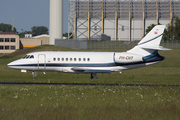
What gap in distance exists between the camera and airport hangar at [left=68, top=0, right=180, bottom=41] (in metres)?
88.4

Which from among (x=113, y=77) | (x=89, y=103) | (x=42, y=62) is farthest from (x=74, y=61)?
(x=89, y=103)

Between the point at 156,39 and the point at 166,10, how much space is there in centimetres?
5868

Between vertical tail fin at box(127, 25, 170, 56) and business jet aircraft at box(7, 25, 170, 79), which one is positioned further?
vertical tail fin at box(127, 25, 170, 56)

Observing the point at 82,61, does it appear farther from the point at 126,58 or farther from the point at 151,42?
the point at 151,42

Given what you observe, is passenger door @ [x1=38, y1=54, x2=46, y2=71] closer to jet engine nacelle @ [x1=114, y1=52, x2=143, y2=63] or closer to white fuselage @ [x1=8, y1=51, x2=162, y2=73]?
white fuselage @ [x1=8, y1=51, x2=162, y2=73]

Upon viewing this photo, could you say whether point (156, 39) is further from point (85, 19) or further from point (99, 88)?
point (85, 19)

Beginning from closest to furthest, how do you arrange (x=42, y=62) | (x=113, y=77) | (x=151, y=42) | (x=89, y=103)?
(x=89, y=103)
(x=42, y=62)
(x=151, y=42)
(x=113, y=77)

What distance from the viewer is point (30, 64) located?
32.5 meters

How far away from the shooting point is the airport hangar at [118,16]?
290 ft

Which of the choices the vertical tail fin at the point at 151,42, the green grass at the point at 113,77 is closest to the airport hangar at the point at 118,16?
the green grass at the point at 113,77

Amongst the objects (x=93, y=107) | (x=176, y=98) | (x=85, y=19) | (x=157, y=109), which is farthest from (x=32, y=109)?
(x=85, y=19)

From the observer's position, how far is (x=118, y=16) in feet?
297

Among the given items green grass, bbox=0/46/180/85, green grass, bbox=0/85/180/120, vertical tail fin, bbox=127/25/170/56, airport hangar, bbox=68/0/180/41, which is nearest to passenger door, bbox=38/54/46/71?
green grass, bbox=0/46/180/85

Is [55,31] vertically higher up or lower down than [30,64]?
higher up
